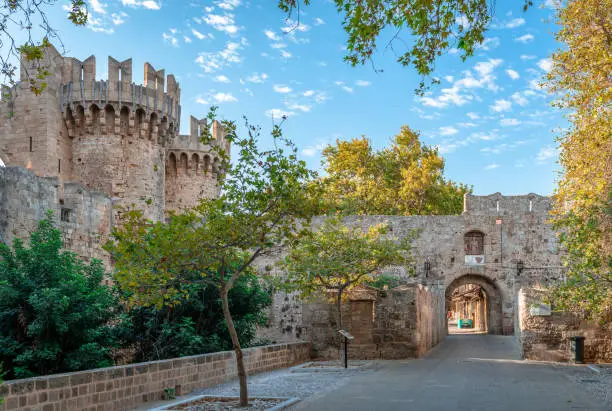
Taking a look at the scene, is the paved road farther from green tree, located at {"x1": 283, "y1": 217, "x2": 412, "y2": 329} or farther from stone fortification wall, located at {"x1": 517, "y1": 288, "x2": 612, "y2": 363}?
green tree, located at {"x1": 283, "y1": 217, "x2": 412, "y2": 329}

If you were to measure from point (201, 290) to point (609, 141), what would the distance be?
931 centimetres

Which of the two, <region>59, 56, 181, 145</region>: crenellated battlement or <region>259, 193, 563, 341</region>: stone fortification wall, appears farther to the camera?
<region>259, 193, 563, 341</region>: stone fortification wall

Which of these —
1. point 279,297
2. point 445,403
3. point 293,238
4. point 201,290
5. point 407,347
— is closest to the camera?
point 445,403

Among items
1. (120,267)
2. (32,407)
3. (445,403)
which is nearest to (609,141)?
(445,403)

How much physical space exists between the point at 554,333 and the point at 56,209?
42.8 ft

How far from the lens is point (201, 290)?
1448 cm

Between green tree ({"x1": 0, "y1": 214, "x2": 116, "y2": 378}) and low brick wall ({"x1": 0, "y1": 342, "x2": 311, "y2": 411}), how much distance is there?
123 centimetres

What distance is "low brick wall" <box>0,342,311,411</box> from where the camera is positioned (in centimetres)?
699

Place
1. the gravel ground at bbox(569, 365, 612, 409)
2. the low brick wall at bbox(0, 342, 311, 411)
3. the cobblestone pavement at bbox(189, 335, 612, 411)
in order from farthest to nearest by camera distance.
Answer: the gravel ground at bbox(569, 365, 612, 409) < the cobblestone pavement at bbox(189, 335, 612, 411) < the low brick wall at bbox(0, 342, 311, 411)

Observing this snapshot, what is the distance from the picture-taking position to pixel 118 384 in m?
8.66

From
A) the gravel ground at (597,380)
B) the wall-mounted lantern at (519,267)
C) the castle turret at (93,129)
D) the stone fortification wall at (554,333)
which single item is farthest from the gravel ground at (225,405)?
the wall-mounted lantern at (519,267)

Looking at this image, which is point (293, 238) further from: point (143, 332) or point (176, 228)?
point (143, 332)

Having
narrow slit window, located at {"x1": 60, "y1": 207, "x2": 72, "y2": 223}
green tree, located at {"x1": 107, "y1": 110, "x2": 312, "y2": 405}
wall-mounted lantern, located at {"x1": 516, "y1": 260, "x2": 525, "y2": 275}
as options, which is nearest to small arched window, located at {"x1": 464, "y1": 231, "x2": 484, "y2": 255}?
wall-mounted lantern, located at {"x1": 516, "y1": 260, "x2": 525, "y2": 275}

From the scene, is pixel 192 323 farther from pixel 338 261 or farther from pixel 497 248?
pixel 497 248
